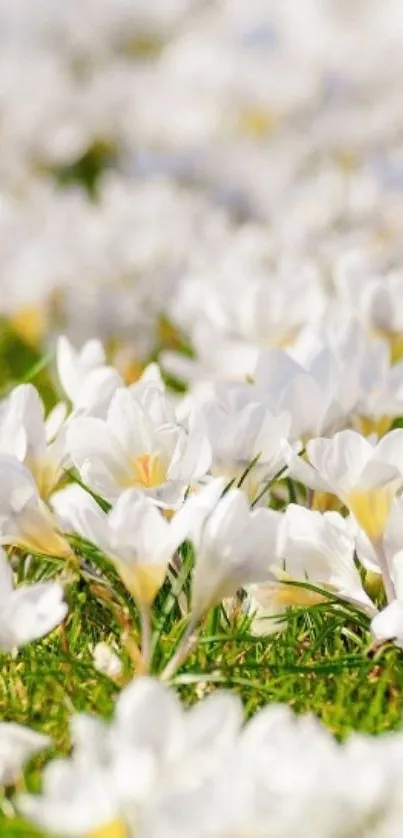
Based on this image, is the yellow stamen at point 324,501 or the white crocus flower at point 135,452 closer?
the white crocus flower at point 135,452

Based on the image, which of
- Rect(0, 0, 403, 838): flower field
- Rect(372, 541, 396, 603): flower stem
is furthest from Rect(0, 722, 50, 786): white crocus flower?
Rect(372, 541, 396, 603): flower stem

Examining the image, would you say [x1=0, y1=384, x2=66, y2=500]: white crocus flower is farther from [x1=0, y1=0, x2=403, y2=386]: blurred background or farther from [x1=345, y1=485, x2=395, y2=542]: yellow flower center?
[x1=0, y1=0, x2=403, y2=386]: blurred background

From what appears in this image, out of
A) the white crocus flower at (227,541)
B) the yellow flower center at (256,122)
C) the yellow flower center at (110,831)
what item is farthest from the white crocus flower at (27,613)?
the yellow flower center at (256,122)

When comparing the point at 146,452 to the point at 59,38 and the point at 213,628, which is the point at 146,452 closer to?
→ the point at 213,628

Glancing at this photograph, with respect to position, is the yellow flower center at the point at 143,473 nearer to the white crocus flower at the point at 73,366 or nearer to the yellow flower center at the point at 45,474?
the yellow flower center at the point at 45,474

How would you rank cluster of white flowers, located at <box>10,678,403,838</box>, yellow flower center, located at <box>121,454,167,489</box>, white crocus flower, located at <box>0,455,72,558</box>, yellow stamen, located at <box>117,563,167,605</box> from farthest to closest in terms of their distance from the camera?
yellow flower center, located at <box>121,454,167,489</box> < white crocus flower, located at <box>0,455,72,558</box> < yellow stamen, located at <box>117,563,167,605</box> < cluster of white flowers, located at <box>10,678,403,838</box>

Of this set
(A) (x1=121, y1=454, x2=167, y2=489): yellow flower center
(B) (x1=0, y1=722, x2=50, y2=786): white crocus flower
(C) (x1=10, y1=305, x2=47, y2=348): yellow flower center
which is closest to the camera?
(B) (x1=0, y1=722, x2=50, y2=786): white crocus flower

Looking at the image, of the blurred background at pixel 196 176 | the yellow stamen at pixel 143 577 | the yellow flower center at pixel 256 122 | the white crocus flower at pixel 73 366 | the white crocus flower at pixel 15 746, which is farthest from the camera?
the yellow flower center at pixel 256 122

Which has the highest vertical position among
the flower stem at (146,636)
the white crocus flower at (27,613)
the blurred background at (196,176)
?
the white crocus flower at (27,613)
